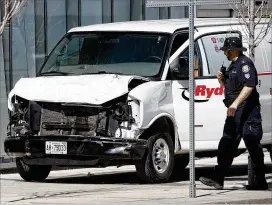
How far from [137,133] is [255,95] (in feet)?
6.62

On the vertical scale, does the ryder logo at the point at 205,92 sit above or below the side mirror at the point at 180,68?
below

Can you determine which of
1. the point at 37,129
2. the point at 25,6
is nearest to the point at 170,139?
the point at 37,129

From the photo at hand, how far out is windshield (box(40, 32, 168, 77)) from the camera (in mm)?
15828

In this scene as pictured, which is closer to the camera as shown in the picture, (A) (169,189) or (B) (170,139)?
(A) (169,189)

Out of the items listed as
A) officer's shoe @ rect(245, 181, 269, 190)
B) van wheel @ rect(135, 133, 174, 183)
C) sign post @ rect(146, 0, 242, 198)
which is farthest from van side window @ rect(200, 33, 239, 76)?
sign post @ rect(146, 0, 242, 198)

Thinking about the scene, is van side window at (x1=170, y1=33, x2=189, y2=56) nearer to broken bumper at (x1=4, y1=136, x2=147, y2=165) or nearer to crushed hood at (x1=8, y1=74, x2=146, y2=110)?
crushed hood at (x1=8, y1=74, x2=146, y2=110)

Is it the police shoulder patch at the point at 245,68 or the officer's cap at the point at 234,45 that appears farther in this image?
the officer's cap at the point at 234,45

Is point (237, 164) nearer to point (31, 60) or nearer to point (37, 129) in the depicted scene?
point (31, 60)

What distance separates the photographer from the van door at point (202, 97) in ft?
51.9

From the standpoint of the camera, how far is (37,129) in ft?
50.2

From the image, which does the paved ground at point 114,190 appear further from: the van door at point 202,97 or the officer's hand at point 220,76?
the officer's hand at point 220,76

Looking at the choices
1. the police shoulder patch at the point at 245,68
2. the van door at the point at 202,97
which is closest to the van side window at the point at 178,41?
the van door at the point at 202,97

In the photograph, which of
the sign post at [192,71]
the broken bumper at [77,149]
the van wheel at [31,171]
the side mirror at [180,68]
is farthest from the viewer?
the van wheel at [31,171]

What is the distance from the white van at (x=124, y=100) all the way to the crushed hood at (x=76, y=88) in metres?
0.01
